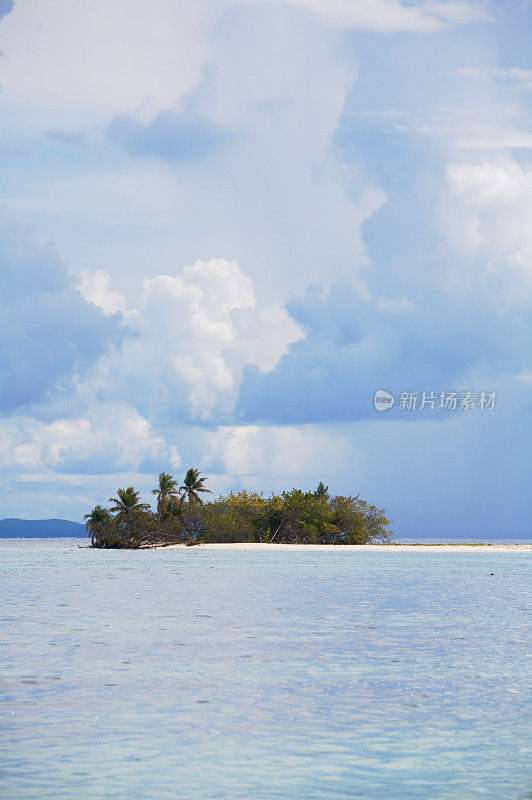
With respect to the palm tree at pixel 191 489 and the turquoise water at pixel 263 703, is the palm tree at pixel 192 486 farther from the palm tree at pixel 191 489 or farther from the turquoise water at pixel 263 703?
the turquoise water at pixel 263 703

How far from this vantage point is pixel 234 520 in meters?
102

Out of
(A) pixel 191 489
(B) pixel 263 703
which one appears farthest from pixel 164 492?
(B) pixel 263 703

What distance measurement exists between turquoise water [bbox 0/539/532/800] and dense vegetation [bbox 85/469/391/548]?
74031mm

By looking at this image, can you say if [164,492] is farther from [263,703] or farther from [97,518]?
[263,703]

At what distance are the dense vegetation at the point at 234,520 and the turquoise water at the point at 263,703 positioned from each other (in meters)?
74.0

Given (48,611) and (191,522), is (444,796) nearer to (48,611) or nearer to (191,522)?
(48,611)

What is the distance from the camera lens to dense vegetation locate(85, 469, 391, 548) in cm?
10125

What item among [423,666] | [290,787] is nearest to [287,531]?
[423,666]

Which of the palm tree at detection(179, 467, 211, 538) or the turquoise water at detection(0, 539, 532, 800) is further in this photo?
the palm tree at detection(179, 467, 211, 538)

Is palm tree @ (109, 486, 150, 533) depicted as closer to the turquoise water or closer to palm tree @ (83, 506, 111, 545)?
palm tree @ (83, 506, 111, 545)

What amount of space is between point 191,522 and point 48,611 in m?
77.1

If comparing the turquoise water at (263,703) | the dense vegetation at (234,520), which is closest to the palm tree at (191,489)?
the dense vegetation at (234,520)

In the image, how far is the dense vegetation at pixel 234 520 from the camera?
101 meters

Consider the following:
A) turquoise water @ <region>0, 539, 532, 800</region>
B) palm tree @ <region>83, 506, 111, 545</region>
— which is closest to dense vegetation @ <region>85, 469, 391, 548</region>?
palm tree @ <region>83, 506, 111, 545</region>
